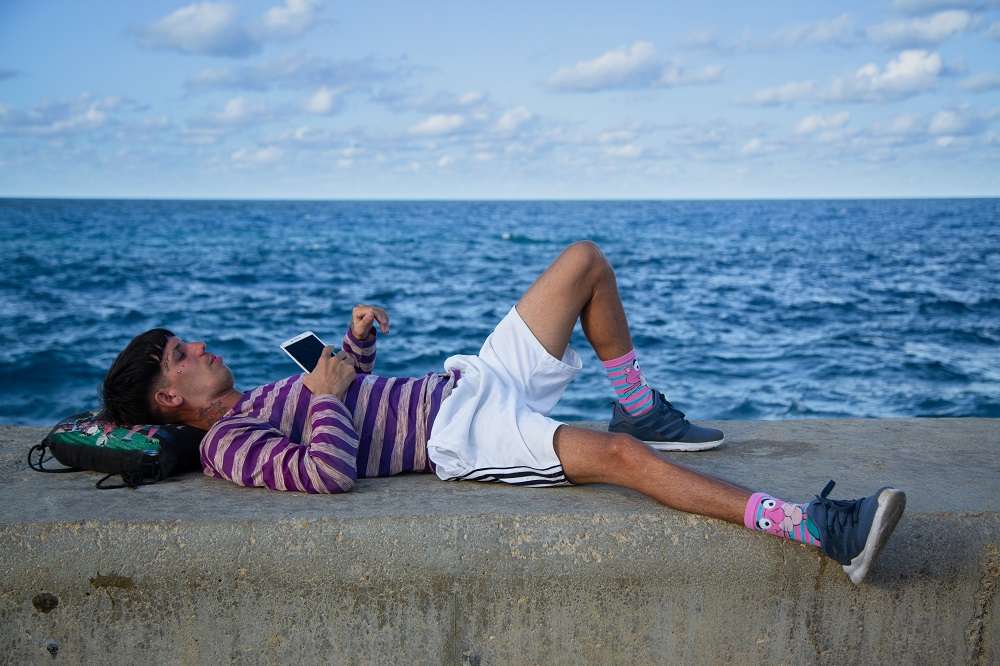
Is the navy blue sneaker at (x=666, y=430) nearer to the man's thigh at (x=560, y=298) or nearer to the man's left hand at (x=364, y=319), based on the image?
the man's thigh at (x=560, y=298)

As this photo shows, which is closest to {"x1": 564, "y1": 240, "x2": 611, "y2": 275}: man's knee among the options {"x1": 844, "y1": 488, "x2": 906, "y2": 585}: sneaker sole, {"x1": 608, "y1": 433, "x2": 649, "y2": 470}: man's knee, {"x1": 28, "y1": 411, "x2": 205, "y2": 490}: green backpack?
{"x1": 608, "y1": 433, "x2": 649, "y2": 470}: man's knee

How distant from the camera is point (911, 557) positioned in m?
2.79

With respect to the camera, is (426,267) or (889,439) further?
(426,267)

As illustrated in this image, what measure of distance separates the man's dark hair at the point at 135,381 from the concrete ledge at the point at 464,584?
20.6 inches

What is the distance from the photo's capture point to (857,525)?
8.29 feet

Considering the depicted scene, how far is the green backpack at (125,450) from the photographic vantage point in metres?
3.09

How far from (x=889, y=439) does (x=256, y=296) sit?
701 inches

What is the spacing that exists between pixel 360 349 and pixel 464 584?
1378 millimetres

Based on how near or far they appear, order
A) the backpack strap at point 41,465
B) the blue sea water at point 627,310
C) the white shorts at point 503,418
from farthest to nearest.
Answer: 1. the blue sea water at point 627,310
2. the backpack strap at point 41,465
3. the white shorts at point 503,418

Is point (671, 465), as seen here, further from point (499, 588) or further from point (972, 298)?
point (972, 298)

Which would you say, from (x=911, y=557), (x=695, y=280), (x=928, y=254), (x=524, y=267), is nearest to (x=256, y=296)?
(x=524, y=267)

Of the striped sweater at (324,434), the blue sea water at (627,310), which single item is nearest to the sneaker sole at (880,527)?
the striped sweater at (324,434)

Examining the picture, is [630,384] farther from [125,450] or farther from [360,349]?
[125,450]

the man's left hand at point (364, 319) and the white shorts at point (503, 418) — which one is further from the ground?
the man's left hand at point (364, 319)
